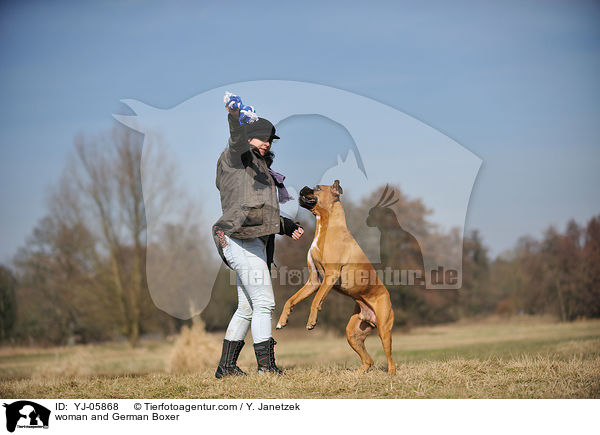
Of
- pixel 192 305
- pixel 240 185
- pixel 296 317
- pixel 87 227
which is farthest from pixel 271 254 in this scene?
pixel 87 227

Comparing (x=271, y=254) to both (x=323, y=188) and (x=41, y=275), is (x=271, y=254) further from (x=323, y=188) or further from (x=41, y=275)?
(x=41, y=275)

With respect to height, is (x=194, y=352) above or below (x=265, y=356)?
below

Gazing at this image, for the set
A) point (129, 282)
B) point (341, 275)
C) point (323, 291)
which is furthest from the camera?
point (129, 282)

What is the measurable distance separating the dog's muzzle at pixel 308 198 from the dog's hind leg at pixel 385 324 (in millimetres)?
1278

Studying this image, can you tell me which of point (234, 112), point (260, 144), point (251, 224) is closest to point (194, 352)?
point (251, 224)

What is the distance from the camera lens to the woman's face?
6336 millimetres

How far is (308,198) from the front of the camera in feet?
20.8

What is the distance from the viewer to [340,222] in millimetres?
6297

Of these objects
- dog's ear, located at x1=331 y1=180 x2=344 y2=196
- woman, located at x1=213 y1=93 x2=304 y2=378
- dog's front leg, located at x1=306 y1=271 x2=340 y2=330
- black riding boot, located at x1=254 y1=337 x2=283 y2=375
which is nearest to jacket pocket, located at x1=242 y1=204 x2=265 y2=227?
woman, located at x1=213 y1=93 x2=304 y2=378

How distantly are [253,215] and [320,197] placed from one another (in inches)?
30.6

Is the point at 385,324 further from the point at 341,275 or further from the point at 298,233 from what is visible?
the point at 298,233

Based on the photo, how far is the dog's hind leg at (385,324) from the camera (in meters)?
6.14
